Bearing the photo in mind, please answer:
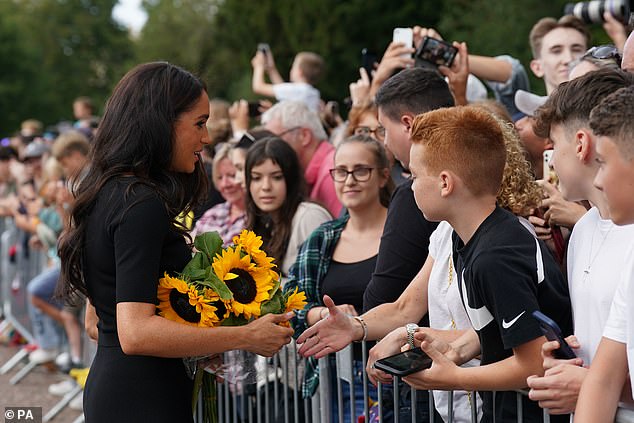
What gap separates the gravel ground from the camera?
8164mm

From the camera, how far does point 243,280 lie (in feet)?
11.7

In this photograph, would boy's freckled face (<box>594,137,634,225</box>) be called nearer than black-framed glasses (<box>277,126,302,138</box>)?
Yes

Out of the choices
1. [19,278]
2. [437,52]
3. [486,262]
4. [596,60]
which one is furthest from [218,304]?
[19,278]

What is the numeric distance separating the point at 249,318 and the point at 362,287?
1168 millimetres

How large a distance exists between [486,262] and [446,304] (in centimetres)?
65

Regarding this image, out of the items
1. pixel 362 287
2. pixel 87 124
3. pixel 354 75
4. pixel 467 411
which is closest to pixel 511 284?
pixel 467 411

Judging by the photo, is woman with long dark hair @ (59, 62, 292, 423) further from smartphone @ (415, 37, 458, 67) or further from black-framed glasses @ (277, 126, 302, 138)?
black-framed glasses @ (277, 126, 302, 138)

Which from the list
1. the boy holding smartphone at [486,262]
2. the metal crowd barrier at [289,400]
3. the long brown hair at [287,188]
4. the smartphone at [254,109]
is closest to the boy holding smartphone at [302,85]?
the smartphone at [254,109]

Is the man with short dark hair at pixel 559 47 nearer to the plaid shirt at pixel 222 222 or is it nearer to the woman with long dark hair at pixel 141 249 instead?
the plaid shirt at pixel 222 222

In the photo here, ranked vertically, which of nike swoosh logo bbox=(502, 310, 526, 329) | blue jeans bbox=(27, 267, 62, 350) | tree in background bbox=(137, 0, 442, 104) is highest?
tree in background bbox=(137, 0, 442, 104)

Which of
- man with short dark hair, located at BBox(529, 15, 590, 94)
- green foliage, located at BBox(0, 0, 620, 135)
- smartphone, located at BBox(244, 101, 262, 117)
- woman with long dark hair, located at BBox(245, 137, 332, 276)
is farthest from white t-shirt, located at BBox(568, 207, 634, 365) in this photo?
smartphone, located at BBox(244, 101, 262, 117)

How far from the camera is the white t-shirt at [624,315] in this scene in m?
2.56

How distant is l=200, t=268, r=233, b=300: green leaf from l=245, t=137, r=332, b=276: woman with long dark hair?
2.09 meters

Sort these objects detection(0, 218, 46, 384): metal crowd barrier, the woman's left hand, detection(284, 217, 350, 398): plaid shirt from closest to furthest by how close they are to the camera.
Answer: the woman's left hand
detection(284, 217, 350, 398): plaid shirt
detection(0, 218, 46, 384): metal crowd barrier
